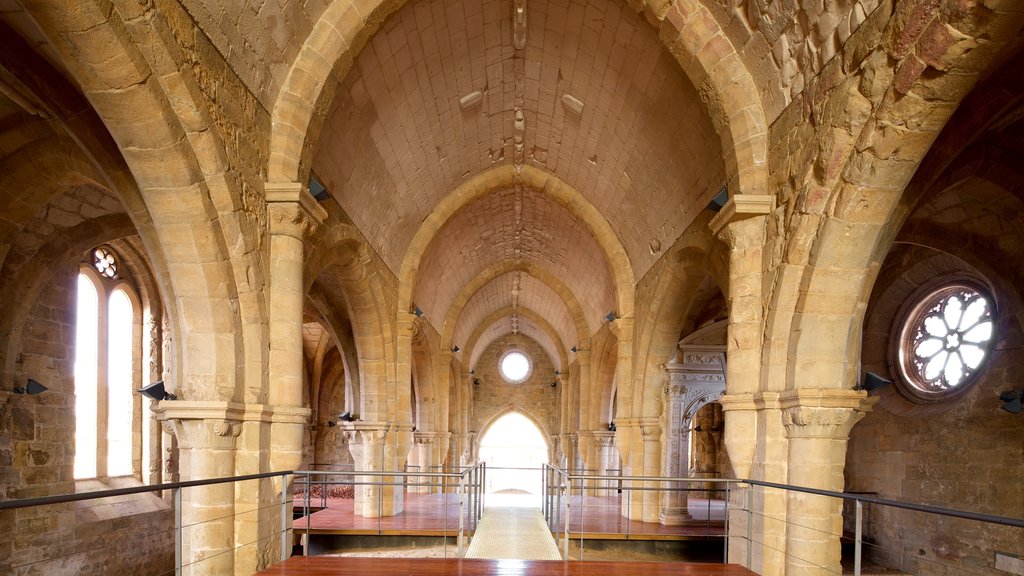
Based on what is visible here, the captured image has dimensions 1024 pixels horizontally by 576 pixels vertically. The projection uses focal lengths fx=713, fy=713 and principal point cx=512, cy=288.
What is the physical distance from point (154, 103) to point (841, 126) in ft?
15.4

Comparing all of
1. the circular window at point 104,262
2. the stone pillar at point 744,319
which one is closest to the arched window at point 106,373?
the circular window at point 104,262

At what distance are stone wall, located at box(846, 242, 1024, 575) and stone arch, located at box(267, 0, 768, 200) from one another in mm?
4517

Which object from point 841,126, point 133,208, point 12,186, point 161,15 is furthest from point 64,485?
point 841,126

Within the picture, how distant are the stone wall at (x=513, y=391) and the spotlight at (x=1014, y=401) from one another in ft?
70.9

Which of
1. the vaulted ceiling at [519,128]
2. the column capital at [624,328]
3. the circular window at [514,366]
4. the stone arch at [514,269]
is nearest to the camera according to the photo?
the vaulted ceiling at [519,128]

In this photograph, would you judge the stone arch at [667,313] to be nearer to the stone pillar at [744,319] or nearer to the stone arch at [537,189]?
the stone arch at [537,189]

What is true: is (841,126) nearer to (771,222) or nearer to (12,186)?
(771,222)

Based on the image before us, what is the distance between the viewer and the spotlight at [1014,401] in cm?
809

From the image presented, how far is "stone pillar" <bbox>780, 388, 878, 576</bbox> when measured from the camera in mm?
5586

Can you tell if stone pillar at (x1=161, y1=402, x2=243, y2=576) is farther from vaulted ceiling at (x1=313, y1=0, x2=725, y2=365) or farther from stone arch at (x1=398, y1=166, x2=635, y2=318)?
stone arch at (x1=398, y1=166, x2=635, y2=318)

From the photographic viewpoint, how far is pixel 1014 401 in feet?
26.6

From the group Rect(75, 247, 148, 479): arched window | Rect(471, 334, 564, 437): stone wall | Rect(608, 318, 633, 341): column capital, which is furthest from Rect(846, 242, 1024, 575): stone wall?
Rect(471, 334, 564, 437): stone wall

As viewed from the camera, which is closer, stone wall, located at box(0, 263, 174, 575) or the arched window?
stone wall, located at box(0, 263, 174, 575)

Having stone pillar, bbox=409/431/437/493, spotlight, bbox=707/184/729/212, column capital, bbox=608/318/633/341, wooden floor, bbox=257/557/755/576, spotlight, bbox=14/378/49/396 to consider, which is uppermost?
spotlight, bbox=707/184/729/212
